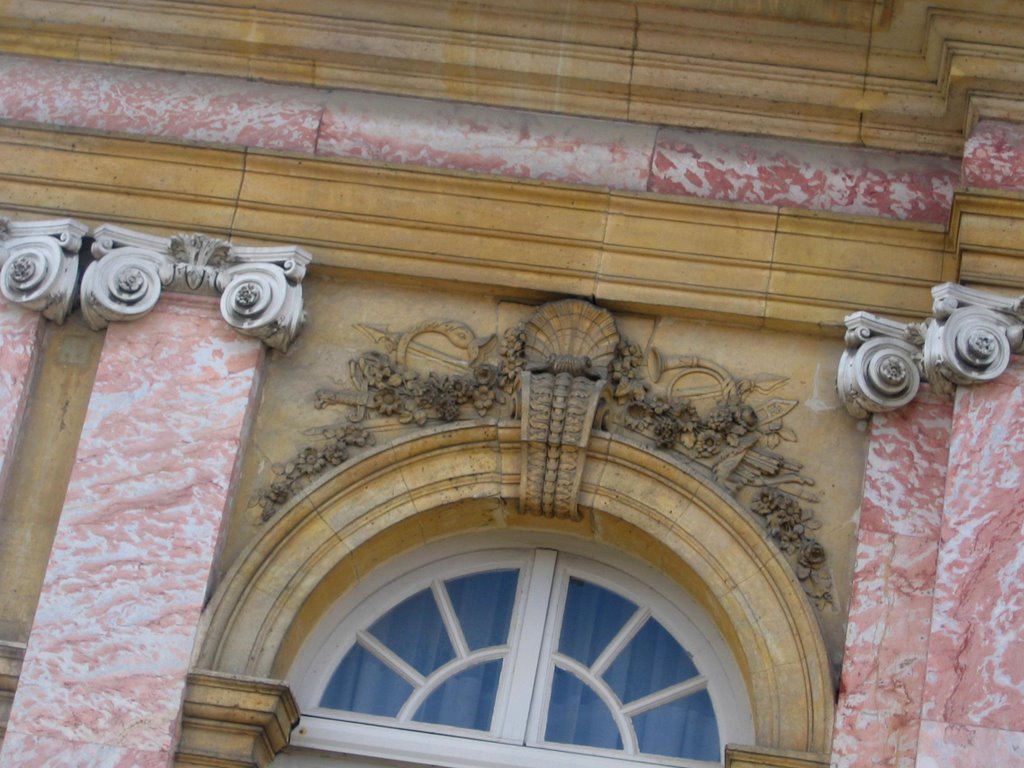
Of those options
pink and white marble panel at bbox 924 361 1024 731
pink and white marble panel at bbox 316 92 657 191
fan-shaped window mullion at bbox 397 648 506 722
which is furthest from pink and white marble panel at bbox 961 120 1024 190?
fan-shaped window mullion at bbox 397 648 506 722

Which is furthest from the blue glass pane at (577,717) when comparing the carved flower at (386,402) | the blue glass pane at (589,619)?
the carved flower at (386,402)

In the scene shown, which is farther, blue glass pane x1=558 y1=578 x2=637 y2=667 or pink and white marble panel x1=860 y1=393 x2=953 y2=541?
blue glass pane x1=558 y1=578 x2=637 y2=667

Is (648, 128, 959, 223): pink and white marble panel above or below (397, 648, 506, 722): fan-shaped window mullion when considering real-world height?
above

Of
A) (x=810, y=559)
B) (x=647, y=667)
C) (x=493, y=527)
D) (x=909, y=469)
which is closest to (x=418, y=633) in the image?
(x=493, y=527)

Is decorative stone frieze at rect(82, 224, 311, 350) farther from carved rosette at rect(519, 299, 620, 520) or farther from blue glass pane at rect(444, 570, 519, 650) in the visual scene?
blue glass pane at rect(444, 570, 519, 650)

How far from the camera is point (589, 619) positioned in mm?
8242

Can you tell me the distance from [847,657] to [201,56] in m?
3.45

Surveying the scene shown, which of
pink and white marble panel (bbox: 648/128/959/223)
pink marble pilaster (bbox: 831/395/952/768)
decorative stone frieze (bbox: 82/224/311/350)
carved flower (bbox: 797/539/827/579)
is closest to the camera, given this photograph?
pink marble pilaster (bbox: 831/395/952/768)

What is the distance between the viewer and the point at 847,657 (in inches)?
297

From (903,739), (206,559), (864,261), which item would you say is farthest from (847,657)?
(206,559)

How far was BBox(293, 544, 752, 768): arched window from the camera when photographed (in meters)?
7.98

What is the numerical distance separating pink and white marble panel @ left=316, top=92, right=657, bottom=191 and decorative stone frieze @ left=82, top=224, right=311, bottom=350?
0.56 metres

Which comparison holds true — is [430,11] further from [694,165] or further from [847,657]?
[847,657]

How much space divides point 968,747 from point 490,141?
9.85 ft
